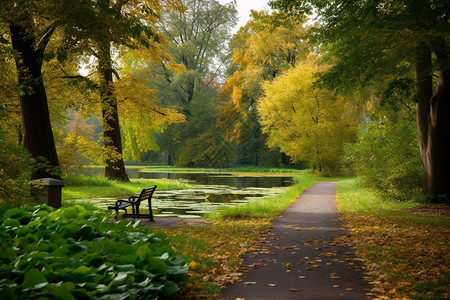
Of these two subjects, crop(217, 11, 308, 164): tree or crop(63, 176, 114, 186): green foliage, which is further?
crop(217, 11, 308, 164): tree

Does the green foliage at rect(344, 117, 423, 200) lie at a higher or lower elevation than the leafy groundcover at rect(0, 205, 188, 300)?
higher

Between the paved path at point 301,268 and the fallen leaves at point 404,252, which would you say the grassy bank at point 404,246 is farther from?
the paved path at point 301,268

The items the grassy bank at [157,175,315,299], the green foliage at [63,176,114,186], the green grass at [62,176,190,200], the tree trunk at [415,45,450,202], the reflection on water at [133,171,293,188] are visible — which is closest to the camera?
the grassy bank at [157,175,315,299]

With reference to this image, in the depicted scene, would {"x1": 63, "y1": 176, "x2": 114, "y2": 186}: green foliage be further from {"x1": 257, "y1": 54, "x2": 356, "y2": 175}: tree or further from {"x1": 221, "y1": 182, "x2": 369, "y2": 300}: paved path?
{"x1": 257, "y1": 54, "x2": 356, "y2": 175}: tree

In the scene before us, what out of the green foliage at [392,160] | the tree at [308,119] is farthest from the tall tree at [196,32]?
the green foliage at [392,160]

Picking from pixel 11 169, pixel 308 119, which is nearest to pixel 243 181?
pixel 308 119

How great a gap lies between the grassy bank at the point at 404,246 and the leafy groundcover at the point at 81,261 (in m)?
2.54

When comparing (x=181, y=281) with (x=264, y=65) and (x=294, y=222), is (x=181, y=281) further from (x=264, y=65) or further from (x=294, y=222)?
(x=264, y=65)

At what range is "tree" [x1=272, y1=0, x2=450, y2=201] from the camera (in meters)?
10.2

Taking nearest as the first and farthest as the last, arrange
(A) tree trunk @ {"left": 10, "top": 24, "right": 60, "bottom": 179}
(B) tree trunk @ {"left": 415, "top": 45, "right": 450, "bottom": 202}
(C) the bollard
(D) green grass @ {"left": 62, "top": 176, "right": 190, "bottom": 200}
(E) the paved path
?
(E) the paved path < (C) the bollard < (A) tree trunk @ {"left": 10, "top": 24, "right": 60, "bottom": 179} < (B) tree trunk @ {"left": 415, "top": 45, "right": 450, "bottom": 202} < (D) green grass @ {"left": 62, "top": 176, "right": 190, "bottom": 200}

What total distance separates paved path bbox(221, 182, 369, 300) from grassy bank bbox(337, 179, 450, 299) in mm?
309

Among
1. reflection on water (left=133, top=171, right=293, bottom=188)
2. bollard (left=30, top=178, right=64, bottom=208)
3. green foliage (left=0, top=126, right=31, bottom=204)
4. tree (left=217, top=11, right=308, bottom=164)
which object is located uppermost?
tree (left=217, top=11, right=308, bottom=164)

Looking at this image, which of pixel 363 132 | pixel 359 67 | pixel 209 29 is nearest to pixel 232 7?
pixel 209 29

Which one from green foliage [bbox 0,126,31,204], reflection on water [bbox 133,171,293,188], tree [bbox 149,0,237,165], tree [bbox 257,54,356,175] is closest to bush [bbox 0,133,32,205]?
green foliage [bbox 0,126,31,204]
